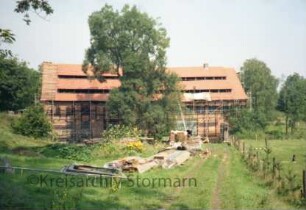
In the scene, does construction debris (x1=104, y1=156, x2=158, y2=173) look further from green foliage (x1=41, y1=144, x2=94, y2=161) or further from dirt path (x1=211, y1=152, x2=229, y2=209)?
green foliage (x1=41, y1=144, x2=94, y2=161)

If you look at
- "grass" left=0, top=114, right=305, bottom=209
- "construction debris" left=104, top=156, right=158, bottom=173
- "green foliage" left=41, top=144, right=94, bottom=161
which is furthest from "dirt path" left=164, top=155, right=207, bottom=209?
"green foliage" left=41, top=144, right=94, bottom=161

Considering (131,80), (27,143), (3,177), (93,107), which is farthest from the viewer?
(93,107)

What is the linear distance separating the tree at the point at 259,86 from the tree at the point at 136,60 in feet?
45.0

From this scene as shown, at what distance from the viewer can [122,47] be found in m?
40.2

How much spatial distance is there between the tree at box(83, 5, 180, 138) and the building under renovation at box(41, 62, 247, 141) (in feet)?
9.56

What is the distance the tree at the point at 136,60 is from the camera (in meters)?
38.7

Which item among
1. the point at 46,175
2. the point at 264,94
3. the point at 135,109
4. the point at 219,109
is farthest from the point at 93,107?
the point at 46,175

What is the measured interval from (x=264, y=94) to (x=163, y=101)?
1914cm

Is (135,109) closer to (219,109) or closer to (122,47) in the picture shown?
(122,47)

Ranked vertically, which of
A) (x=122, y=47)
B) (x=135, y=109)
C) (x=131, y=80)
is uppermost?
(x=122, y=47)

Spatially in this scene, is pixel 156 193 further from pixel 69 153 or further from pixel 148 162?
pixel 69 153

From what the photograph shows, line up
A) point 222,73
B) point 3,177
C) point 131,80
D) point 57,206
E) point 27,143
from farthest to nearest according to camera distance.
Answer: point 222,73
point 131,80
point 27,143
point 3,177
point 57,206

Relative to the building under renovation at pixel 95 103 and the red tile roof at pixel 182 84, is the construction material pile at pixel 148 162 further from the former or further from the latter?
the red tile roof at pixel 182 84

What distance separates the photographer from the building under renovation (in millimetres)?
43875
